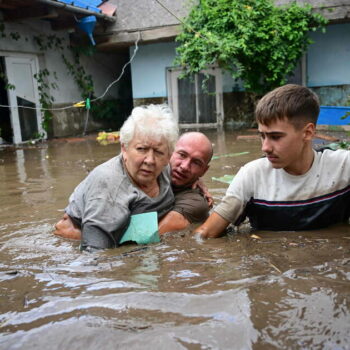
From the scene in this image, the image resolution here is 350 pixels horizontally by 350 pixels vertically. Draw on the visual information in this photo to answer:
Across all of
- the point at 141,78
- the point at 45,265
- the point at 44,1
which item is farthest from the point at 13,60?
the point at 45,265

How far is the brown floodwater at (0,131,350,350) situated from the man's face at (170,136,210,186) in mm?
548

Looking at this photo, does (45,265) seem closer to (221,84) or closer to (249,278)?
(249,278)

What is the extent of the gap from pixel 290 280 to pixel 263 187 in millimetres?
1038

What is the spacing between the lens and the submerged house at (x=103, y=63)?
11.7 meters

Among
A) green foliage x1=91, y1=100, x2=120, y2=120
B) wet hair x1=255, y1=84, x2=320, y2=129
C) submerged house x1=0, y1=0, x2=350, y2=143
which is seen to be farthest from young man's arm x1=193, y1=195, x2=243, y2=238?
green foliage x1=91, y1=100, x2=120, y2=120

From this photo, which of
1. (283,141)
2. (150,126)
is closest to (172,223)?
(150,126)

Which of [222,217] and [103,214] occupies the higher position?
[103,214]

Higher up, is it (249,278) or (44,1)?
(44,1)

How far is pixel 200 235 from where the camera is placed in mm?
3143

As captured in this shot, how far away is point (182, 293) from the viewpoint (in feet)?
6.74

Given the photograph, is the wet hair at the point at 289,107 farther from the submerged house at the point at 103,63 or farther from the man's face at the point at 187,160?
the submerged house at the point at 103,63

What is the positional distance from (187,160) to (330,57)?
10419 mm

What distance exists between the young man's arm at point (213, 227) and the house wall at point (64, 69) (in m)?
10.1

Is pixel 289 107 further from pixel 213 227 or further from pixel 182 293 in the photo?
pixel 182 293
